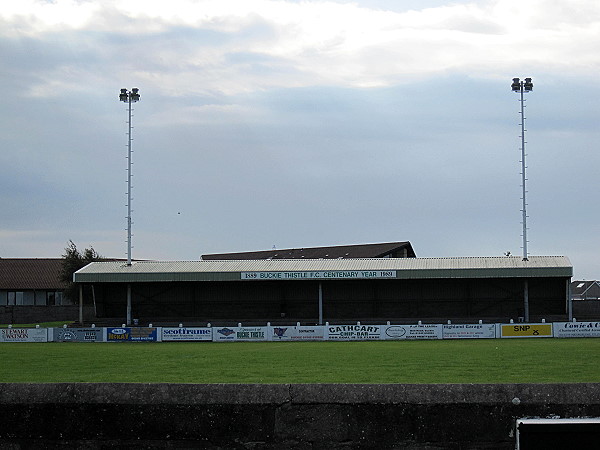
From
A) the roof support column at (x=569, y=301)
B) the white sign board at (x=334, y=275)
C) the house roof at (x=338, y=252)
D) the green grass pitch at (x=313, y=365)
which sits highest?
the house roof at (x=338, y=252)

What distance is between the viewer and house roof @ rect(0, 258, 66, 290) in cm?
8853

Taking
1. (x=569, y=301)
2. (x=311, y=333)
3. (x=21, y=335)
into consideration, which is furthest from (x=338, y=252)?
(x=21, y=335)

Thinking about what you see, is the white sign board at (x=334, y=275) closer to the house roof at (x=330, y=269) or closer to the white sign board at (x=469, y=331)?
the house roof at (x=330, y=269)

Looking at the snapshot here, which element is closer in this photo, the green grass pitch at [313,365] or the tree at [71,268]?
the green grass pitch at [313,365]

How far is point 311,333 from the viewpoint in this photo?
49.5m

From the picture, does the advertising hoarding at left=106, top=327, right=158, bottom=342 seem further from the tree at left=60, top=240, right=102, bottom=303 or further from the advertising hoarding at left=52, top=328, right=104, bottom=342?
the tree at left=60, top=240, right=102, bottom=303

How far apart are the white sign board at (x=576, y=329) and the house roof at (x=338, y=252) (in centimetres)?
3983

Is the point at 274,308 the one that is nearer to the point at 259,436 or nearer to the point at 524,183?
the point at 524,183

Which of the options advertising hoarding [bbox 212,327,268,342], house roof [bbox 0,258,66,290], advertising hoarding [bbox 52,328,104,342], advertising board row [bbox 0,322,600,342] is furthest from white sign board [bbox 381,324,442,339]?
house roof [bbox 0,258,66,290]

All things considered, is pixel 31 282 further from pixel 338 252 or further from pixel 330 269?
pixel 330 269

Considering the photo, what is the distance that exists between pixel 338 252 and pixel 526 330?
49.7 meters

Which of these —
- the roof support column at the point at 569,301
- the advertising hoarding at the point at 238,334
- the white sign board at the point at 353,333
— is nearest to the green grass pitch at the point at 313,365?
the advertising hoarding at the point at 238,334

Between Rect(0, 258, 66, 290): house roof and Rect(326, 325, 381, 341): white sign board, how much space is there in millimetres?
50236

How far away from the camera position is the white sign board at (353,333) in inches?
1919
